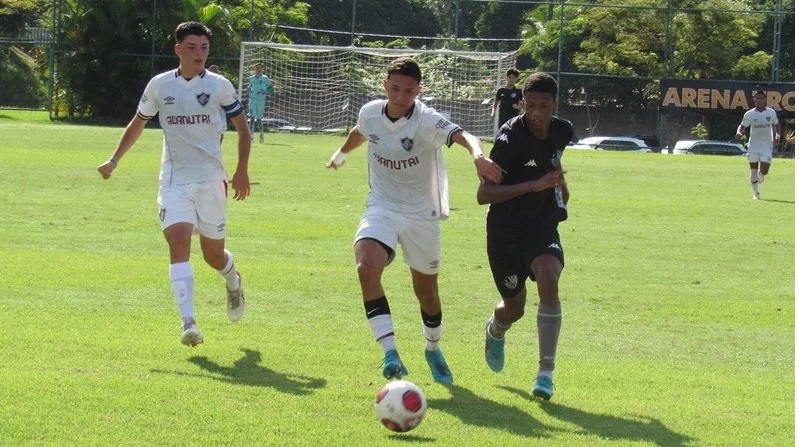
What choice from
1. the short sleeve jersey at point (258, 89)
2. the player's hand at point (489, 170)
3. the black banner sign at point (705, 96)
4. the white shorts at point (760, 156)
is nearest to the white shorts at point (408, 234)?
the player's hand at point (489, 170)

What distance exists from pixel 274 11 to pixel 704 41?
18.4 metres

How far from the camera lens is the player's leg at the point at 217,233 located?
913 cm

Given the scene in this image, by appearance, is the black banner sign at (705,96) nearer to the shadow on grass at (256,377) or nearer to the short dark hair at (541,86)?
the short dark hair at (541,86)

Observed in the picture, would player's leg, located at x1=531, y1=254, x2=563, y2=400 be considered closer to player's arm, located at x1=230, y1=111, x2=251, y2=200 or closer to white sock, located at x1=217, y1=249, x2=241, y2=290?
player's arm, located at x1=230, y1=111, x2=251, y2=200

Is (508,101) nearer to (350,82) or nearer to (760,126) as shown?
(760,126)

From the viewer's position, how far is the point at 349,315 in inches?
402

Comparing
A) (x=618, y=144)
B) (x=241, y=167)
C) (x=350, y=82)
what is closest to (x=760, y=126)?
(x=241, y=167)

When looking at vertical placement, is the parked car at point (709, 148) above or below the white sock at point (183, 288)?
above

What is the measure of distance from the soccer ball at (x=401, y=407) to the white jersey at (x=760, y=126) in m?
20.0

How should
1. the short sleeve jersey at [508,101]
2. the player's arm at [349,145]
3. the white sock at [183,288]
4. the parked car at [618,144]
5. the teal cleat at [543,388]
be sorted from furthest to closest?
the parked car at [618,144] → the short sleeve jersey at [508,101] → the white sock at [183,288] → the player's arm at [349,145] → the teal cleat at [543,388]

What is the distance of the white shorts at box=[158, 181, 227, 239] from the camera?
29.3 ft

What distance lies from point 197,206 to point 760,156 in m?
17.5

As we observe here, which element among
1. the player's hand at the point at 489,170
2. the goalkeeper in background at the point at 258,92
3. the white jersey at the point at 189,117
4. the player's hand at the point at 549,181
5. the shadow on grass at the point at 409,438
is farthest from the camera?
the goalkeeper in background at the point at 258,92

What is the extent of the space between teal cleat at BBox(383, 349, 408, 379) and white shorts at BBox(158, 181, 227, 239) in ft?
6.95
